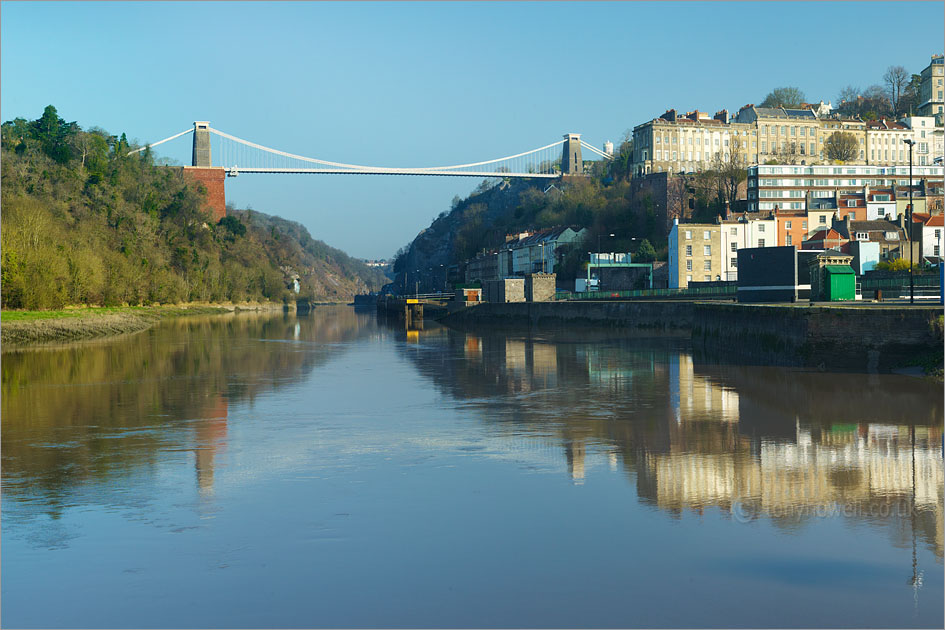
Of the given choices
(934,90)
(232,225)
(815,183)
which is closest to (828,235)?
(815,183)

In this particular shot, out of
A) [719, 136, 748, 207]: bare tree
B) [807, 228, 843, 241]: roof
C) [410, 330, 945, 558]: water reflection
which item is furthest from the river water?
[719, 136, 748, 207]: bare tree

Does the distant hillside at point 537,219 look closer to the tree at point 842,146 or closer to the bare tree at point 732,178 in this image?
the bare tree at point 732,178

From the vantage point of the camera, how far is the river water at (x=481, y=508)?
6715 millimetres

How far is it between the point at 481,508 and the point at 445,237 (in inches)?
5806

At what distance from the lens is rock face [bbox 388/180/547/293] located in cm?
13962

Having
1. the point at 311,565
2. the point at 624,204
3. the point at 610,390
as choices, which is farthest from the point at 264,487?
the point at 624,204

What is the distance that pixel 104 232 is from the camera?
6738cm

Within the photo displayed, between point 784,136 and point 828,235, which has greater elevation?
point 784,136

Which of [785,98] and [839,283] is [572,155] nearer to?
[785,98]

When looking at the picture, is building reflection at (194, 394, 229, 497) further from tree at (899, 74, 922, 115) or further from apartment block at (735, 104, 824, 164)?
tree at (899, 74, 922, 115)

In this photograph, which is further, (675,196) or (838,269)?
(675,196)

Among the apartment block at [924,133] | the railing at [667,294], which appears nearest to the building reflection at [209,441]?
the railing at [667,294]

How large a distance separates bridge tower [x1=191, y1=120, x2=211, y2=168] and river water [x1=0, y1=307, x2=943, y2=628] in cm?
10377

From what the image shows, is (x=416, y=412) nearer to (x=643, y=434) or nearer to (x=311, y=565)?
(x=643, y=434)
